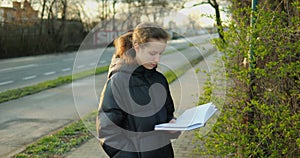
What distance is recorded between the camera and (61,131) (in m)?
6.56

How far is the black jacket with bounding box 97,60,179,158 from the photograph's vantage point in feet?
7.36

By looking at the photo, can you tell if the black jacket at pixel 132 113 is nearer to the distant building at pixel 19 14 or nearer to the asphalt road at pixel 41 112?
the asphalt road at pixel 41 112

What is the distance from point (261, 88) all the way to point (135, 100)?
1.72 metres

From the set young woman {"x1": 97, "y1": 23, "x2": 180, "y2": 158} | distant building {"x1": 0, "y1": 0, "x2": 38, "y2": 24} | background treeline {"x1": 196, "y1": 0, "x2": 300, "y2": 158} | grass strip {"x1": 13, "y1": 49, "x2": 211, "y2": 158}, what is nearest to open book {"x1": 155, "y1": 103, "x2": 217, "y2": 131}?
young woman {"x1": 97, "y1": 23, "x2": 180, "y2": 158}

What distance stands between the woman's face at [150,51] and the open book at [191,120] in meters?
0.41

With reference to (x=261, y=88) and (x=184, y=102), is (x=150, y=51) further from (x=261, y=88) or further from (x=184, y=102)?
(x=261, y=88)

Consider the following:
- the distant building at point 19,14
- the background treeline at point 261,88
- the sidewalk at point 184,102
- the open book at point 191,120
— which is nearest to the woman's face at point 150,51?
the open book at point 191,120

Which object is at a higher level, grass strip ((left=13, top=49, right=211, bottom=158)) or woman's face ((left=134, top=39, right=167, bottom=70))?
woman's face ((left=134, top=39, right=167, bottom=70))

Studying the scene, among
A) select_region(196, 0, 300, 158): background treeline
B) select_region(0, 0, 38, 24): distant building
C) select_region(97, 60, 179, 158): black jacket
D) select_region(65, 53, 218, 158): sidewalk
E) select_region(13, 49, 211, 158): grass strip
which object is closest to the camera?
select_region(97, 60, 179, 158): black jacket

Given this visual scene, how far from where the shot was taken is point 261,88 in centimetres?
357

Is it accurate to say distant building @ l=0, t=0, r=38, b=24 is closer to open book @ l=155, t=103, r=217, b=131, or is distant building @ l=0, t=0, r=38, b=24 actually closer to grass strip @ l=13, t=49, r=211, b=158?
grass strip @ l=13, t=49, r=211, b=158

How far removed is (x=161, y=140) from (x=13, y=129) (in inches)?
203

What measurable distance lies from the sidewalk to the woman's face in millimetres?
766

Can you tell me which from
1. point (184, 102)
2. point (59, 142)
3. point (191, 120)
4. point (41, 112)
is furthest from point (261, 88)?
point (41, 112)
